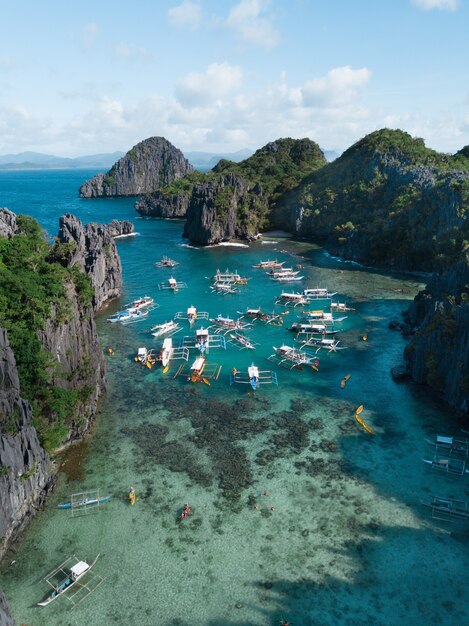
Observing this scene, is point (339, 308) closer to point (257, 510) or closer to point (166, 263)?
point (166, 263)

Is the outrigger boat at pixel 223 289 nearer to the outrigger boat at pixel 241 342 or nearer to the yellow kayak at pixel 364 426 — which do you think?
the outrigger boat at pixel 241 342

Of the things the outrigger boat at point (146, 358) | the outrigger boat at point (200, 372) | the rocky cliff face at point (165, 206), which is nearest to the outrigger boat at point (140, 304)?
the outrigger boat at point (146, 358)

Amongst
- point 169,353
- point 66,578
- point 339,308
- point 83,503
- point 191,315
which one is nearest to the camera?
point 66,578

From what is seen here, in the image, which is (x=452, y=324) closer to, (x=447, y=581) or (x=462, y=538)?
(x=462, y=538)

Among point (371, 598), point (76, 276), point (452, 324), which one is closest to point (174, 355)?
point (76, 276)

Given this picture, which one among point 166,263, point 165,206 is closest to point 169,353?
point 166,263
